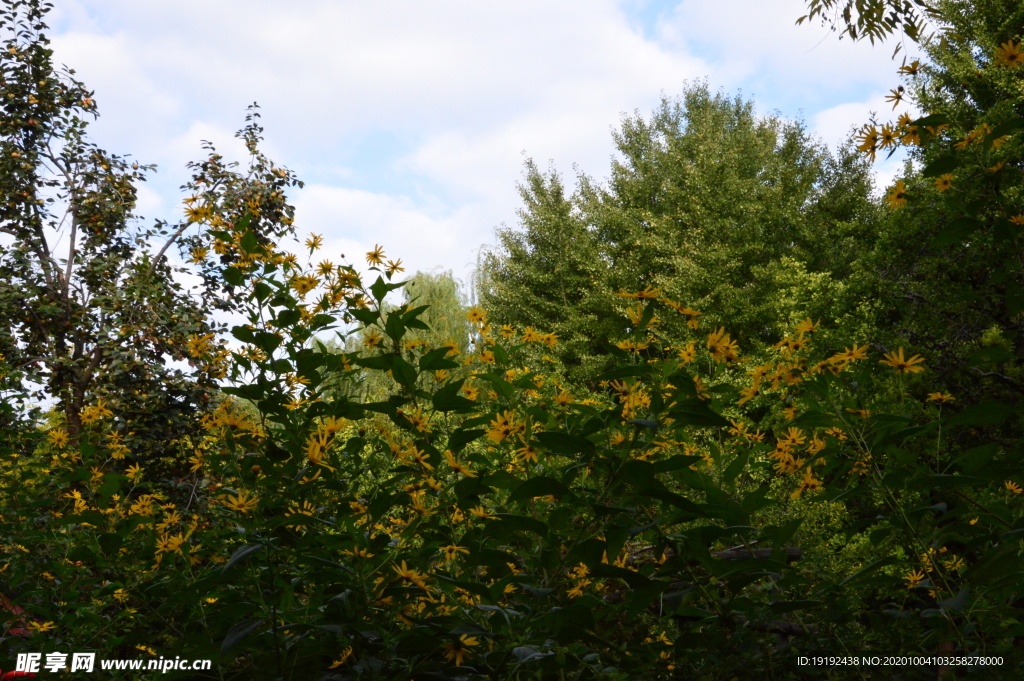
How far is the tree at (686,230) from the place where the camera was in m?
16.6

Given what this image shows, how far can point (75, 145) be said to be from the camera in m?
8.17

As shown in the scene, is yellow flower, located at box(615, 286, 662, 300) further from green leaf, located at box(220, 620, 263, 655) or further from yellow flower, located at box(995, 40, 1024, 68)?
green leaf, located at box(220, 620, 263, 655)

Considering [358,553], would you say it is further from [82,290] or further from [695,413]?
[82,290]

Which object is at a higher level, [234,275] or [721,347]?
[234,275]

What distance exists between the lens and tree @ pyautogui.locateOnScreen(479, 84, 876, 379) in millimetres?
16578

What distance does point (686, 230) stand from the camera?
17.9 m

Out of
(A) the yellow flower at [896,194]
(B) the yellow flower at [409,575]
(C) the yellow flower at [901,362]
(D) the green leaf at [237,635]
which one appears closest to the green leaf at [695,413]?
(B) the yellow flower at [409,575]

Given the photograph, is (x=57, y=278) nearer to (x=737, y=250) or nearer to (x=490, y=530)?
(x=490, y=530)

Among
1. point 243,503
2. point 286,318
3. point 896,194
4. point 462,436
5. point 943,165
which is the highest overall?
point 896,194

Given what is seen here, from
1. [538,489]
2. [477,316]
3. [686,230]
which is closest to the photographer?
[538,489]

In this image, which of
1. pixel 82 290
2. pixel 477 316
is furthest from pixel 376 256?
pixel 82 290

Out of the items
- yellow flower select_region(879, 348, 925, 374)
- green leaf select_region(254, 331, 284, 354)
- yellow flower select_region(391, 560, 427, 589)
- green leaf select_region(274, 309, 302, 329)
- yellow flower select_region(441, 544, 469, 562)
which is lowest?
yellow flower select_region(391, 560, 427, 589)

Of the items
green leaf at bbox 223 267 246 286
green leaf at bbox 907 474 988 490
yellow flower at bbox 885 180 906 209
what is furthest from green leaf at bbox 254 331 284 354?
yellow flower at bbox 885 180 906 209

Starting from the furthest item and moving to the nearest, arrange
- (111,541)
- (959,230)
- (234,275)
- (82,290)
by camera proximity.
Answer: (82,290) → (111,541) → (234,275) → (959,230)
